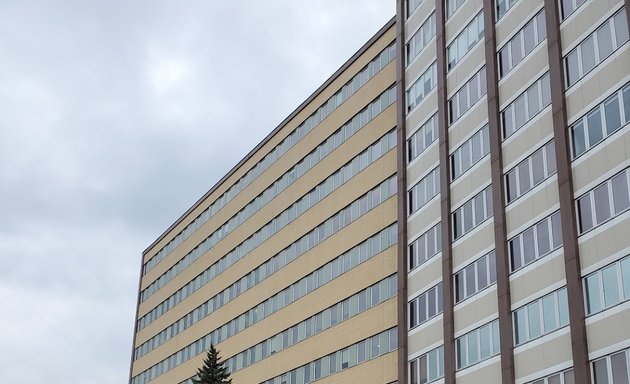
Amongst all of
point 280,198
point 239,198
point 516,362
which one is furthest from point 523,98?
point 239,198

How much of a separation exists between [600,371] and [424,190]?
1864 centimetres

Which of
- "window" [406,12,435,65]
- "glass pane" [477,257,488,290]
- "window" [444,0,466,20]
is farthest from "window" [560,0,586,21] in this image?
"window" [406,12,435,65]

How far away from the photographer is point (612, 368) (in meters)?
32.9

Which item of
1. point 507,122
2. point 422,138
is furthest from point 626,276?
point 422,138

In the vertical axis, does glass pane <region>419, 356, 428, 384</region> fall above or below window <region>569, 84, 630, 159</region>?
below

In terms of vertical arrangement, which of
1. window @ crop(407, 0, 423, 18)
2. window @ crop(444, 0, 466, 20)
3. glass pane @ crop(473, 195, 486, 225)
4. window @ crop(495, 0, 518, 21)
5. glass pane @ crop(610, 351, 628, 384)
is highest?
window @ crop(407, 0, 423, 18)

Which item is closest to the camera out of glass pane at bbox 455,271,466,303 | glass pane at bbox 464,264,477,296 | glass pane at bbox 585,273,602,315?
glass pane at bbox 585,273,602,315

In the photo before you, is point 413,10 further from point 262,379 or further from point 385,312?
point 262,379

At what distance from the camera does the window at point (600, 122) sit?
3531cm

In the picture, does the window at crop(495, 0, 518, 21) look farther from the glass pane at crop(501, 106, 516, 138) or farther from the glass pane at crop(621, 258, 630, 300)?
the glass pane at crop(621, 258, 630, 300)

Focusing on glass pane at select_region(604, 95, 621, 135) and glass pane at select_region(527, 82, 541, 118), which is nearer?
glass pane at select_region(604, 95, 621, 135)

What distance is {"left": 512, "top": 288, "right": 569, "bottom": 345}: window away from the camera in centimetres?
3631

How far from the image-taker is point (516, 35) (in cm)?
4362

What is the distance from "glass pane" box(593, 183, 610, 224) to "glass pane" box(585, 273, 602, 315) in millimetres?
2232
